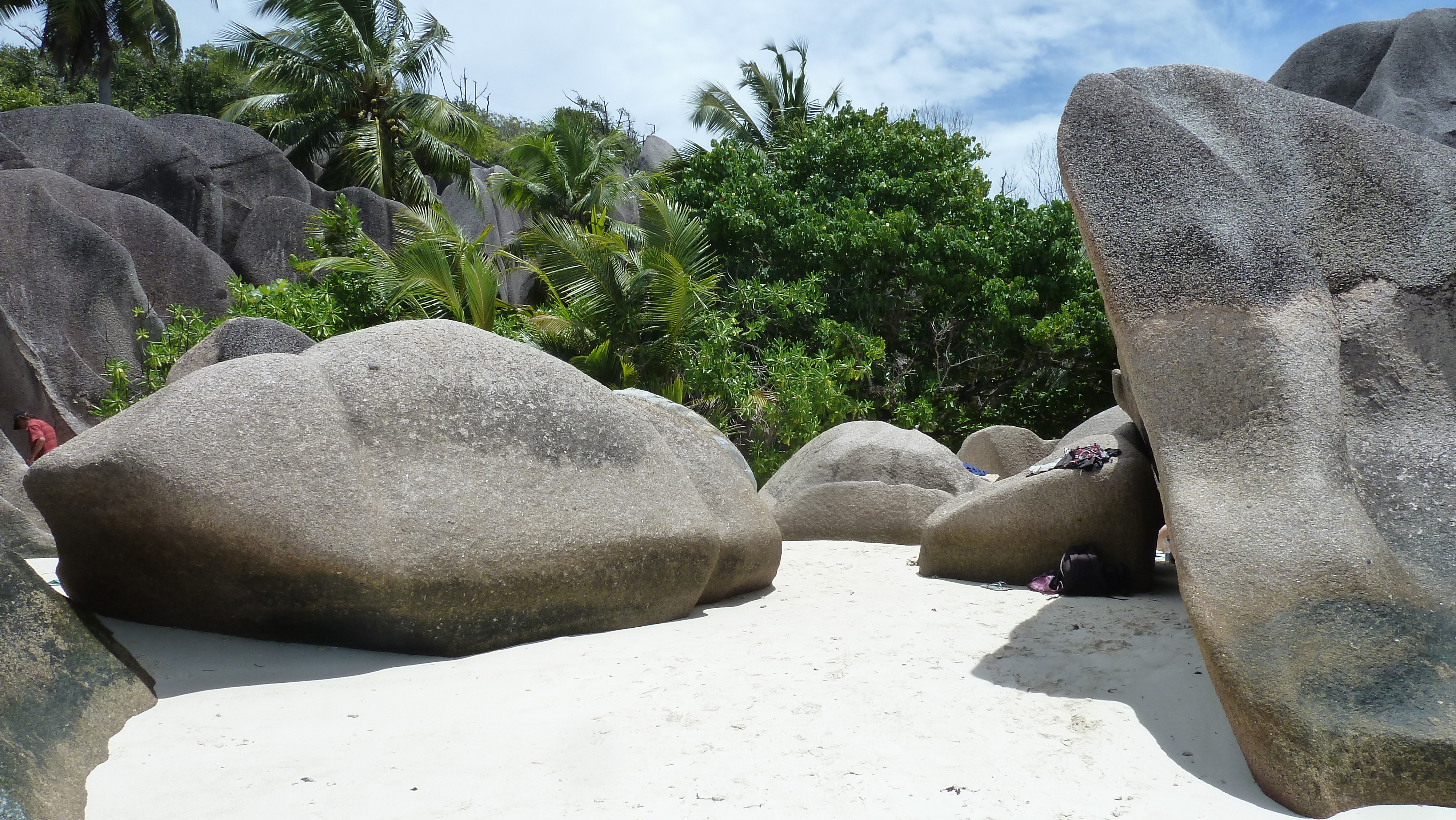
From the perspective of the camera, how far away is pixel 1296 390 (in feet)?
11.1

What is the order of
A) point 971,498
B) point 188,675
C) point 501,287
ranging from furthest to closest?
1. point 501,287
2. point 971,498
3. point 188,675

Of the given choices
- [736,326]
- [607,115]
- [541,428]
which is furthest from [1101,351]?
[607,115]

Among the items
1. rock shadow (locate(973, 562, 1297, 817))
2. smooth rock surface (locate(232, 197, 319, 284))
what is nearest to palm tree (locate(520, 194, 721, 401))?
smooth rock surface (locate(232, 197, 319, 284))

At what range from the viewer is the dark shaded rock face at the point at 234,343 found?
308 inches

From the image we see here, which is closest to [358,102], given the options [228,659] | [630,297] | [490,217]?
[490,217]

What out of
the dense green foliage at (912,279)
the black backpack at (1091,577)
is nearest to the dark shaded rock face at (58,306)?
the dense green foliage at (912,279)

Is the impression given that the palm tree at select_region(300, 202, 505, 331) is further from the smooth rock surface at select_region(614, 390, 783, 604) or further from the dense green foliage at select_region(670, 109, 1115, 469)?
the smooth rock surface at select_region(614, 390, 783, 604)

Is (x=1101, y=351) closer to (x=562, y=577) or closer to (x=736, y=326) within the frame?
(x=736, y=326)

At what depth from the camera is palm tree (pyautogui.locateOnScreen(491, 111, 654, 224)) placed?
20.5m

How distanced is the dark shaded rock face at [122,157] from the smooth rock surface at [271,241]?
45cm

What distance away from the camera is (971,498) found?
5.98 m

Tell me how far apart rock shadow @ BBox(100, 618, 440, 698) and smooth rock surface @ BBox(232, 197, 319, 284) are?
47.3 feet

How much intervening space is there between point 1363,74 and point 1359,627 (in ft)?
25.4

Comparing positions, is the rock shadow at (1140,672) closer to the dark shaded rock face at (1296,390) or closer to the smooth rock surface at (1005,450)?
the dark shaded rock face at (1296,390)
